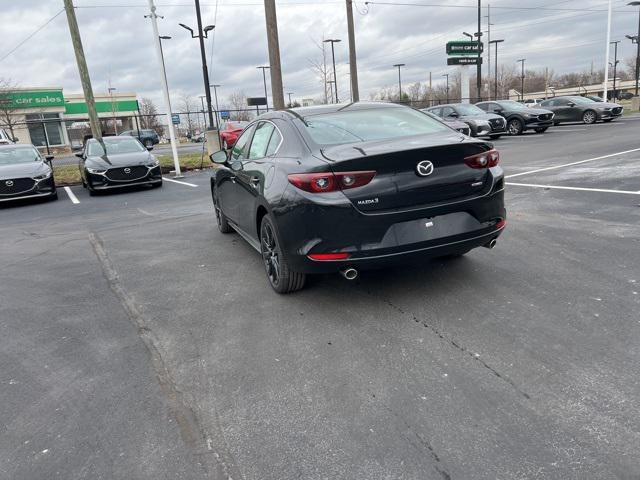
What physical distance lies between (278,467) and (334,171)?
2039 millimetres

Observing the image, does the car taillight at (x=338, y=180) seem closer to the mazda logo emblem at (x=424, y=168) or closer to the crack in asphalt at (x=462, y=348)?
the mazda logo emblem at (x=424, y=168)

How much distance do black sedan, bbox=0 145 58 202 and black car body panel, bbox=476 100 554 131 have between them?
18.5 m

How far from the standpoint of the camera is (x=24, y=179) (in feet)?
37.6

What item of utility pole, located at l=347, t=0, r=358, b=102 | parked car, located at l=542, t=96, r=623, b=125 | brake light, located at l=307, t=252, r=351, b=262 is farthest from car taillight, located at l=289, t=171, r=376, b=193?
parked car, located at l=542, t=96, r=623, b=125

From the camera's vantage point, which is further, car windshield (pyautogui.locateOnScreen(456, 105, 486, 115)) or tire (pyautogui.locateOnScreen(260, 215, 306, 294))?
car windshield (pyautogui.locateOnScreen(456, 105, 486, 115))

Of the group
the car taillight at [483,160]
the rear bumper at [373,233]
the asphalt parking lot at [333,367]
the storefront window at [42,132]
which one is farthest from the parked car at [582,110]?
the storefront window at [42,132]

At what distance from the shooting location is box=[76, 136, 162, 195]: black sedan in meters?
12.2

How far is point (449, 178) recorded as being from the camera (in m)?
3.76

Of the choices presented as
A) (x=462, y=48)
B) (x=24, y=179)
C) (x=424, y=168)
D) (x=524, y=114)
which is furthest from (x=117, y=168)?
(x=462, y=48)

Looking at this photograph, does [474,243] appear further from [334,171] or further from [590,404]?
[590,404]

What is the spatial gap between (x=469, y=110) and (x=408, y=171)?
19.0m

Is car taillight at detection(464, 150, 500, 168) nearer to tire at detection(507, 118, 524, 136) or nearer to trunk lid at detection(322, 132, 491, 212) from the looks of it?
trunk lid at detection(322, 132, 491, 212)

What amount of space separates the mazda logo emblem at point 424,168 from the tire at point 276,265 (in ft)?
4.13

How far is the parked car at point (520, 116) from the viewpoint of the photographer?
21.5 meters
